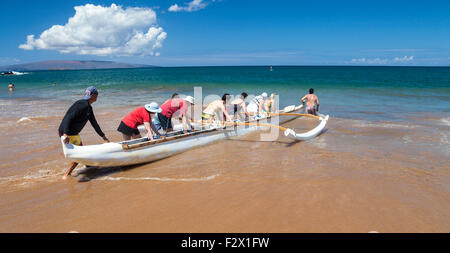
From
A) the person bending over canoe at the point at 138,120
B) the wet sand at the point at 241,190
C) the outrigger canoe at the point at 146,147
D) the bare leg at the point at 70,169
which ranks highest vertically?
the person bending over canoe at the point at 138,120

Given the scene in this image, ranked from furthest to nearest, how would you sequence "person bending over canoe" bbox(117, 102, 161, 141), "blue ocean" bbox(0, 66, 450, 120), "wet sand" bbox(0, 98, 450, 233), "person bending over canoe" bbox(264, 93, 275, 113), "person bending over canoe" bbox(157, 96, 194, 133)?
"blue ocean" bbox(0, 66, 450, 120)
"person bending over canoe" bbox(264, 93, 275, 113)
"person bending over canoe" bbox(157, 96, 194, 133)
"person bending over canoe" bbox(117, 102, 161, 141)
"wet sand" bbox(0, 98, 450, 233)

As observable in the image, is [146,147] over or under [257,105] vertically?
under

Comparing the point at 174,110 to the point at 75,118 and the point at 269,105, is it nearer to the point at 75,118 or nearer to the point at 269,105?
the point at 75,118

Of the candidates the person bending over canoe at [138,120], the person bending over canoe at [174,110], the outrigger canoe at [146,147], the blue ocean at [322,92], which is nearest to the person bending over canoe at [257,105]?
the outrigger canoe at [146,147]

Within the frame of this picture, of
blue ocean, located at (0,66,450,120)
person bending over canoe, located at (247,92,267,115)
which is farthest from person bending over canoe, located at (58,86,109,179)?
blue ocean, located at (0,66,450,120)

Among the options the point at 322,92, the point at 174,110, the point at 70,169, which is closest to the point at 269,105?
the point at 174,110

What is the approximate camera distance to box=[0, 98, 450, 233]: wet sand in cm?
388

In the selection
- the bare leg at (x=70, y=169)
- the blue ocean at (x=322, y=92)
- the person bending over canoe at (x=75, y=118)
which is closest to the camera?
the person bending over canoe at (x=75, y=118)

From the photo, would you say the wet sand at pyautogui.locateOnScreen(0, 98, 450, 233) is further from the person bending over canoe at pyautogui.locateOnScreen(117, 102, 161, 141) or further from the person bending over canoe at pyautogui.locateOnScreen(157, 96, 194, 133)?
the person bending over canoe at pyautogui.locateOnScreen(157, 96, 194, 133)

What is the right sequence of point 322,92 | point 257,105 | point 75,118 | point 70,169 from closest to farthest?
1. point 75,118
2. point 70,169
3. point 257,105
4. point 322,92

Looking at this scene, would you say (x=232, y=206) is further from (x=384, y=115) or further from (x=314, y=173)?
(x=384, y=115)

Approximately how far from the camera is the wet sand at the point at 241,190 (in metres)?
3.88

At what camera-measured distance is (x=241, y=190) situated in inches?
195

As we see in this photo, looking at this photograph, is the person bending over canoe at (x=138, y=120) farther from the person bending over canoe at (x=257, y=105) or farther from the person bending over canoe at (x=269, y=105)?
the person bending over canoe at (x=269, y=105)
